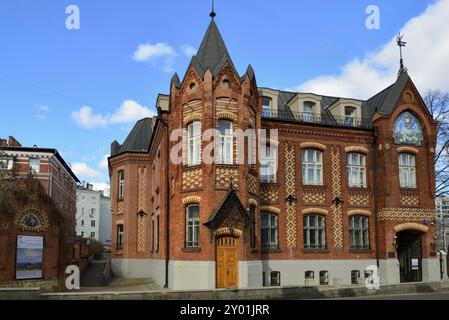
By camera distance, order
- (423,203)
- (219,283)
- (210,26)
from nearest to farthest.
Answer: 1. (219,283)
2. (210,26)
3. (423,203)

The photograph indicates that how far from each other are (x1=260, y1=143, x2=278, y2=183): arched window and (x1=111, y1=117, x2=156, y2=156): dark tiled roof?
11277mm

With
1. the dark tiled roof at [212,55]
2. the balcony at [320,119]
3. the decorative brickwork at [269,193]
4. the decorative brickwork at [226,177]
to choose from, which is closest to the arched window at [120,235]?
the decorative brickwork at [269,193]

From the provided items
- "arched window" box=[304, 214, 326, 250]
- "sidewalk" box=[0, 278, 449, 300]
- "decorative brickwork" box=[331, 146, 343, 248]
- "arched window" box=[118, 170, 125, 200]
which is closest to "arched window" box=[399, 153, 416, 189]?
"decorative brickwork" box=[331, 146, 343, 248]

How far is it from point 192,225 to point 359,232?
10.6m

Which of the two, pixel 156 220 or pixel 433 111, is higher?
pixel 433 111

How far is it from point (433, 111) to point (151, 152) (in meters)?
20.2

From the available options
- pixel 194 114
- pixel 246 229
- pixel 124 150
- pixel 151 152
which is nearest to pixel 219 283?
pixel 246 229

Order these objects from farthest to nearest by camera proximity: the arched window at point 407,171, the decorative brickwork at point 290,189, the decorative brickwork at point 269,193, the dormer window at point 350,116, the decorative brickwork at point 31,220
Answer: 1. the dormer window at point 350,116
2. the arched window at point 407,171
3. the decorative brickwork at point 290,189
4. the decorative brickwork at point 269,193
5. the decorative brickwork at point 31,220

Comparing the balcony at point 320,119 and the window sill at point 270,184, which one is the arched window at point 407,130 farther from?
the window sill at point 270,184

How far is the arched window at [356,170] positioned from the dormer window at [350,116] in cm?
195

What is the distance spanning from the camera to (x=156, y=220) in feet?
94.4

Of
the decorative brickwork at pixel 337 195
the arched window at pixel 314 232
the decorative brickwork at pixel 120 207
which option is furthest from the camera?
the decorative brickwork at pixel 120 207

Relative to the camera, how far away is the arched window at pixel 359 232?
2680 cm
